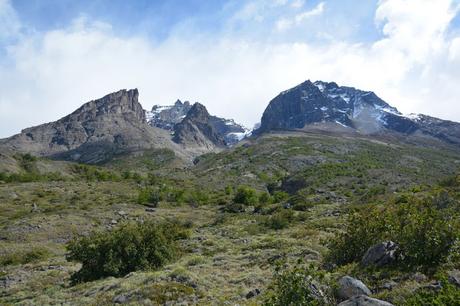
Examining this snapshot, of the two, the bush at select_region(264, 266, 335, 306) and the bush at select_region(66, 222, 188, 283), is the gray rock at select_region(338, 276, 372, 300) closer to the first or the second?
the bush at select_region(264, 266, 335, 306)

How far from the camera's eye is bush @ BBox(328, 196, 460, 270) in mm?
14938

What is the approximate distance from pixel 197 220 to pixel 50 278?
91.9 ft

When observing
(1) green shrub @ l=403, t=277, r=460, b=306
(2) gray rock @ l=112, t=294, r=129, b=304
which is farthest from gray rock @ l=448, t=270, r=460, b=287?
(2) gray rock @ l=112, t=294, r=129, b=304

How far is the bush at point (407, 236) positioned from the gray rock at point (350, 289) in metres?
3.06

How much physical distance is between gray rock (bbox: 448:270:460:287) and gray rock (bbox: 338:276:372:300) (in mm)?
2334

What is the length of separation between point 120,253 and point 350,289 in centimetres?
1604

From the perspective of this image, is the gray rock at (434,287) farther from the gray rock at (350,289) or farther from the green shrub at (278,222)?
the green shrub at (278,222)

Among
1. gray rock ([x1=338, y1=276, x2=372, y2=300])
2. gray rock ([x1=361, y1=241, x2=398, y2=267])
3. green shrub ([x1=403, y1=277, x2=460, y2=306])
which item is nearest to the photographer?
green shrub ([x1=403, y1=277, x2=460, y2=306])

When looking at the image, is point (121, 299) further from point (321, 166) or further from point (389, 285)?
point (321, 166)

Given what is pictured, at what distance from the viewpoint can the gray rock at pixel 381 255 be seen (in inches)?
629

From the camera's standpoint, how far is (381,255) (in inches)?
645

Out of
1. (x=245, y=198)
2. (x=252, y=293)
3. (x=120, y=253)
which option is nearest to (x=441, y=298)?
(x=252, y=293)

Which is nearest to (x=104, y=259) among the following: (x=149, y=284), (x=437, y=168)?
(x=149, y=284)

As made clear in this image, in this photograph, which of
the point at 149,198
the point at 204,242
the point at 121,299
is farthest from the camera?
the point at 149,198
